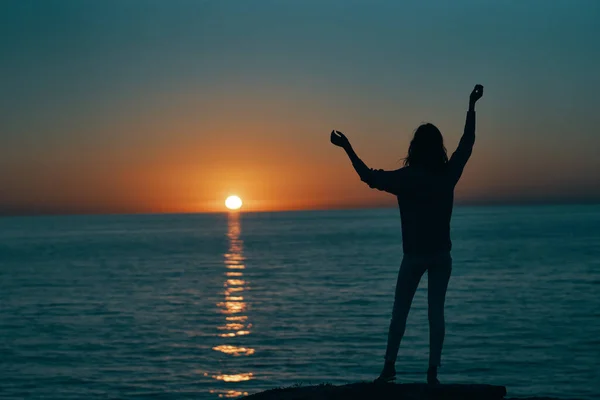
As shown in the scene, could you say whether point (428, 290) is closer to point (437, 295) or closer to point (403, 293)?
point (437, 295)

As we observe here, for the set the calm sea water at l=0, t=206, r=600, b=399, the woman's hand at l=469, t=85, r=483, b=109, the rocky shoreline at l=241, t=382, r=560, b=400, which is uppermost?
the woman's hand at l=469, t=85, r=483, b=109

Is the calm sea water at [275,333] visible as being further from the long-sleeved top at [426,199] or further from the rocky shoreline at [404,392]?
the long-sleeved top at [426,199]

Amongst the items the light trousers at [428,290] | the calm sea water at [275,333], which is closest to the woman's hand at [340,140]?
the light trousers at [428,290]

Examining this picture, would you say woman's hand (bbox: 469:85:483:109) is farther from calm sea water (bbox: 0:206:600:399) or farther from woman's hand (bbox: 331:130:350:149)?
calm sea water (bbox: 0:206:600:399)

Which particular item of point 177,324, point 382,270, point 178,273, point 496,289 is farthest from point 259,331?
point 178,273

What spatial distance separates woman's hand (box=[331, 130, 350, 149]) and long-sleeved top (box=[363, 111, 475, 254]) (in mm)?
421

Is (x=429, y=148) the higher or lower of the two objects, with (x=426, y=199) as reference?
higher

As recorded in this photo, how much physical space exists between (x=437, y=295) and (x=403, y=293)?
35 cm

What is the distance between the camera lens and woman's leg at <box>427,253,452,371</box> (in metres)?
7.59

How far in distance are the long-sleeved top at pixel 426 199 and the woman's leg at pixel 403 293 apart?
0.15 m

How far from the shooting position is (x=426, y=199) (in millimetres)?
7406

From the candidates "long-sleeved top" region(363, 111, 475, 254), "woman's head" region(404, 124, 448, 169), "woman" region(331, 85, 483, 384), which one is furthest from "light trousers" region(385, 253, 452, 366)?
"woman's head" region(404, 124, 448, 169)

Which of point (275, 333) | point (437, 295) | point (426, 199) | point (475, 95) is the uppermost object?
point (475, 95)

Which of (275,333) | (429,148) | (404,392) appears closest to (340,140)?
(429,148)
